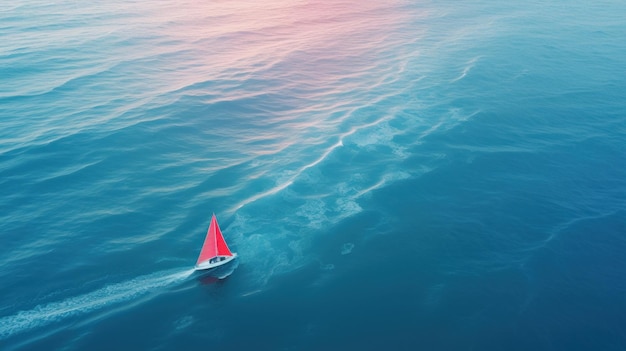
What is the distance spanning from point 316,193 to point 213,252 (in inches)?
816

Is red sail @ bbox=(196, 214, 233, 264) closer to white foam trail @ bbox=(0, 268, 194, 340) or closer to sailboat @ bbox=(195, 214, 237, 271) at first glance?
sailboat @ bbox=(195, 214, 237, 271)

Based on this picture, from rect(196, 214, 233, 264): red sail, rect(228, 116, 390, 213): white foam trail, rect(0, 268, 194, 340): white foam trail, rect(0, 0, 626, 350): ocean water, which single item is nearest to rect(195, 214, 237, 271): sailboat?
rect(196, 214, 233, 264): red sail

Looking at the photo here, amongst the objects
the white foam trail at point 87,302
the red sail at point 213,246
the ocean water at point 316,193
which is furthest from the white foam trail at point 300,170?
the white foam trail at point 87,302

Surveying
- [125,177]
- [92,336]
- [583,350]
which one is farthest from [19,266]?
[583,350]

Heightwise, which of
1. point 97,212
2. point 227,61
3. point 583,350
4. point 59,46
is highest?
point 59,46

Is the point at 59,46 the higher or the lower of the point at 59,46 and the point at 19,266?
the higher

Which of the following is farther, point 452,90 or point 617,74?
point 617,74

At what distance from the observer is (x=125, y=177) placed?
77250mm

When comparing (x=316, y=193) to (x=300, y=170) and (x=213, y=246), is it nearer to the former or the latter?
(x=300, y=170)

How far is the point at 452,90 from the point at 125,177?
7107cm

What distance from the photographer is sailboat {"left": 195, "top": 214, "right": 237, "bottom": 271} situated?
189ft

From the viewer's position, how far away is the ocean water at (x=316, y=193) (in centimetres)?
5200

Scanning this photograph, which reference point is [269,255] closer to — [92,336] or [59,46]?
[92,336]

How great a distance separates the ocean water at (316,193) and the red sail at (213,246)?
2672 mm
